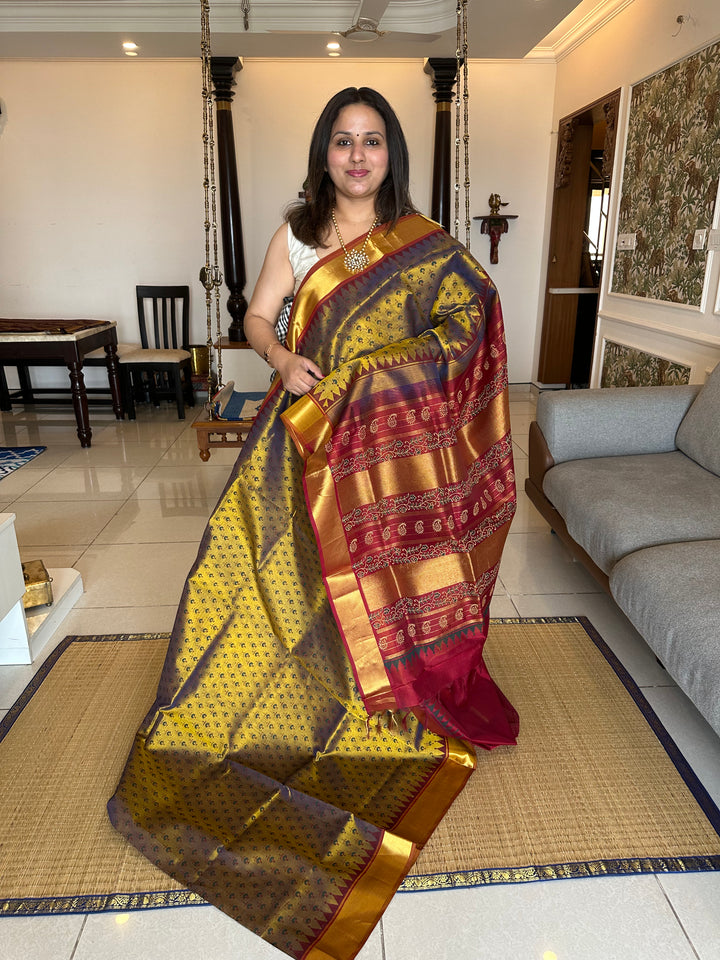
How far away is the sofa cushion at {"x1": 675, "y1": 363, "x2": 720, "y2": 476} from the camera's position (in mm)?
2416

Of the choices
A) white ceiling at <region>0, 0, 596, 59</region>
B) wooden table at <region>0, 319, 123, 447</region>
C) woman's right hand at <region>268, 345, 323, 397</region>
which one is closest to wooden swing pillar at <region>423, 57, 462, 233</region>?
white ceiling at <region>0, 0, 596, 59</region>

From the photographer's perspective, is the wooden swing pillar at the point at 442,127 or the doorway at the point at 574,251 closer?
the wooden swing pillar at the point at 442,127

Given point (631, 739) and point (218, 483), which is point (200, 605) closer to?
point (631, 739)

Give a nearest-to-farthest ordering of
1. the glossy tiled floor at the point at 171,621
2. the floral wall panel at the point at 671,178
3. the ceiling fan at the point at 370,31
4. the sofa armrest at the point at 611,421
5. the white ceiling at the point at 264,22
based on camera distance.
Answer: the glossy tiled floor at the point at 171,621, the sofa armrest at the point at 611,421, the floral wall panel at the point at 671,178, the ceiling fan at the point at 370,31, the white ceiling at the point at 264,22

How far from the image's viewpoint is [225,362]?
199 inches

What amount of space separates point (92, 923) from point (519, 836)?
2.82 ft

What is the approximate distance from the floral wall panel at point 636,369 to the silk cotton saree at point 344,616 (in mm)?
2119

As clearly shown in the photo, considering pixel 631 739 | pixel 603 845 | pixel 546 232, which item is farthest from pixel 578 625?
pixel 546 232

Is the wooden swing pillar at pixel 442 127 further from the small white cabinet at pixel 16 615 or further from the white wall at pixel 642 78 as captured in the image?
the small white cabinet at pixel 16 615

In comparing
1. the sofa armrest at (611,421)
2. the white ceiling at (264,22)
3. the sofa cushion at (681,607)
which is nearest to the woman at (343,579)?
the sofa cushion at (681,607)

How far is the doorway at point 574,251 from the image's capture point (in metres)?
5.07

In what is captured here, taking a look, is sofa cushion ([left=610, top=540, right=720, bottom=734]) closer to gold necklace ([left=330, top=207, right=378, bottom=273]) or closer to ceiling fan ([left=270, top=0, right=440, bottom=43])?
gold necklace ([left=330, top=207, right=378, bottom=273])

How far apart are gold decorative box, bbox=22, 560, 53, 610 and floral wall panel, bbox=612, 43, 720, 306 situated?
304cm

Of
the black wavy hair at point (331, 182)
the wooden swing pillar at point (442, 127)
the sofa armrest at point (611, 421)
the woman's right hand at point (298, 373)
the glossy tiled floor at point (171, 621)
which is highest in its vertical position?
the wooden swing pillar at point (442, 127)
